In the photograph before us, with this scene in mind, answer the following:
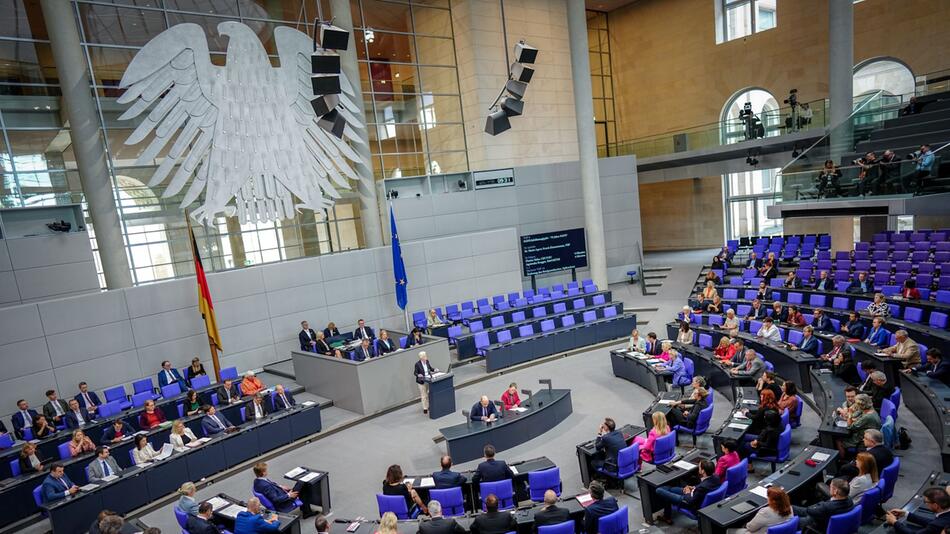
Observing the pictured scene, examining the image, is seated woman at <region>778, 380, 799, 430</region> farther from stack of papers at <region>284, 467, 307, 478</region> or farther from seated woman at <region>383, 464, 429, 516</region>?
stack of papers at <region>284, 467, 307, 478</region>

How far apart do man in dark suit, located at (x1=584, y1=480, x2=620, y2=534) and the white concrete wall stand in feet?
38.7

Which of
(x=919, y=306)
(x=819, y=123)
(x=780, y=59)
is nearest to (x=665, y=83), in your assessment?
(x=780, y=59)

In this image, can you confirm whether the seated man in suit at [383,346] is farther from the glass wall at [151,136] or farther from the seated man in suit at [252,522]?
the seated man in suit at [252,522]

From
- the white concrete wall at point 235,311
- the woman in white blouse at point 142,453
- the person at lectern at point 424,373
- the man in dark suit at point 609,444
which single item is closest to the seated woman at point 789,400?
the man in dark suit at point 609,444

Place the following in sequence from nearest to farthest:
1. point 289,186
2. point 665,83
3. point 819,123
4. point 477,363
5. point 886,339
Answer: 1. point 886,339
2. point 477,363
3. point 289,186
4. point 819,123
5. point 665,83

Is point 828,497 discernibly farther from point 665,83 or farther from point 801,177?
point 665,83

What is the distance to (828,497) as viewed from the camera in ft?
20.3

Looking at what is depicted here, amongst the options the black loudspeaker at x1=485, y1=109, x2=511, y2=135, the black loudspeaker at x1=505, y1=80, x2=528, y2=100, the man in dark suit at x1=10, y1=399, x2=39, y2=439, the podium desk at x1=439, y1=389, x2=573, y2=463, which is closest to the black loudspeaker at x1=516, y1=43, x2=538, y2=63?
the black loudspeaker at x1=505, y1=80, x2=528, y2=100

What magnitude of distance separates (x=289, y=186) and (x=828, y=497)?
14.3 metres

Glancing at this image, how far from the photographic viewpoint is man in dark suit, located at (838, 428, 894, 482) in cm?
611

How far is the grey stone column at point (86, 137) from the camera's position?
12734 mm

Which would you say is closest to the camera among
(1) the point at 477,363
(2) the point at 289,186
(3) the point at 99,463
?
(3) the point at 99,463

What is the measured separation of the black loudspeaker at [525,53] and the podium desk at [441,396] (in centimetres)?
800

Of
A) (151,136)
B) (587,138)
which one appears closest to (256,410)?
(151,136)
